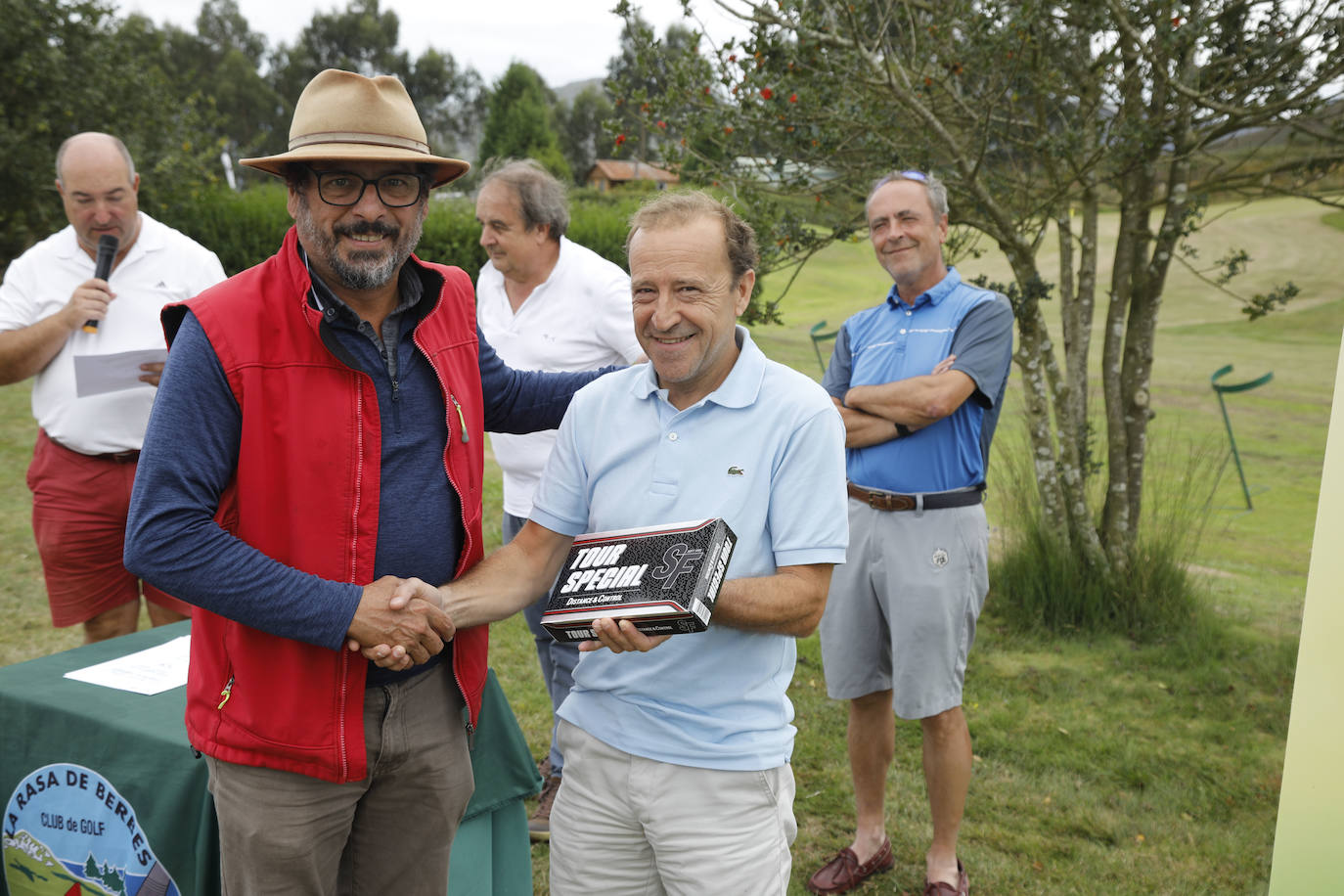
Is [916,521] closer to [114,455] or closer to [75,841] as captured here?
[75,841]

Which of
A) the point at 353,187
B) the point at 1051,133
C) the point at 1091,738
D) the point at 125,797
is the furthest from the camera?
the point at 1051,133

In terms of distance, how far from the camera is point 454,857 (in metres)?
2.71

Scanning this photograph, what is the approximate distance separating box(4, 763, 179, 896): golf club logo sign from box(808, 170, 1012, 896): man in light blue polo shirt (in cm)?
220

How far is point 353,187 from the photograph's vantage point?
202 cm

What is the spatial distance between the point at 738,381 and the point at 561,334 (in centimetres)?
177

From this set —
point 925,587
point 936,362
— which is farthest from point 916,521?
point 936,362

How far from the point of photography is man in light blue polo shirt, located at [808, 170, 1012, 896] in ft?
10.7

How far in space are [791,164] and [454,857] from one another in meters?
4.44

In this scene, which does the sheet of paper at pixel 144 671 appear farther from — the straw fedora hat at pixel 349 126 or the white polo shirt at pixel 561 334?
the straw fedora hat at pixel 349 126

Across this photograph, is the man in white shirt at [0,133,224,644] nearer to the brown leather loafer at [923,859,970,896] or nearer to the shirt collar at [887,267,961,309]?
the shirt collar at [887,267,961,309]

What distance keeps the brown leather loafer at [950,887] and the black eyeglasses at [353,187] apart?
2840 millimetres

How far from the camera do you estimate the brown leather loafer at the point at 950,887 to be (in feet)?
10.9

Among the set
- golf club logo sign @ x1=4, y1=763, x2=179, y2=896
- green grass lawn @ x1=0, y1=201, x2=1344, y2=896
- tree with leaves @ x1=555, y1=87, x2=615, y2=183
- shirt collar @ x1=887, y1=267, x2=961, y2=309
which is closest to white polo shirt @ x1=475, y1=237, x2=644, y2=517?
shirt collar @ x1=887, y1=267, x2=961, y2=309

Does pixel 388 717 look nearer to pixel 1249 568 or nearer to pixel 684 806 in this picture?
pixel 684 806
